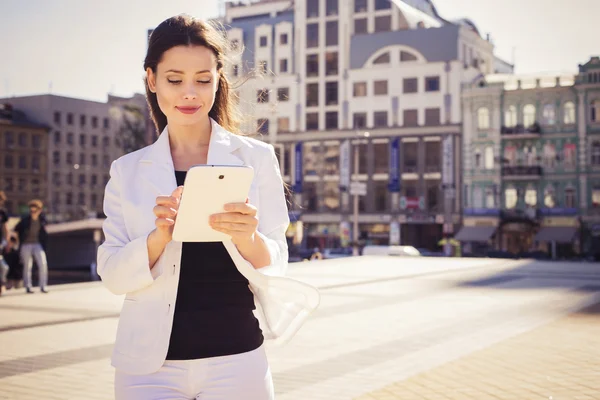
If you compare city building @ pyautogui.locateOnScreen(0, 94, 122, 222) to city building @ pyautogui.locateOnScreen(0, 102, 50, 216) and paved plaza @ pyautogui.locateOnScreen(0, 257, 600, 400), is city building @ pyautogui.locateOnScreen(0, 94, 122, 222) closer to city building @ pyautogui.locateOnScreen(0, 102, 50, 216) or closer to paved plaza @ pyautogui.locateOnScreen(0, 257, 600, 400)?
city building @ pyautogui.locateOnScreen(0, 102, 50, 216)

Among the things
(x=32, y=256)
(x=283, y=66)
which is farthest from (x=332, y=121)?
(x=32, y=256)

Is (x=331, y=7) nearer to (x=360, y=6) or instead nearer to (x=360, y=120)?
(x=360, y=6)

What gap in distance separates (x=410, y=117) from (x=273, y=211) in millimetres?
65157

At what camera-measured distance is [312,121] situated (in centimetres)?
7119

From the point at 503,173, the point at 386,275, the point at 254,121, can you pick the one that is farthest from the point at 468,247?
the point at 254,121

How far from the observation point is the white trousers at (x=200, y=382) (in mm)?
2684

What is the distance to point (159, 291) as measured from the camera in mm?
2779

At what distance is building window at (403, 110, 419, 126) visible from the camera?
220ft

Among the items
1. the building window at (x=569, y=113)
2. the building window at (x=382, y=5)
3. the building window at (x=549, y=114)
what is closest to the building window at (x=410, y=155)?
the building window at (x=549, y=114)

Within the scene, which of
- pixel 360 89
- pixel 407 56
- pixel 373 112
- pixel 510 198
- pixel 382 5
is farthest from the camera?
pixel 360 89

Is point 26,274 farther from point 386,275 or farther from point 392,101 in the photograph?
point 392,101

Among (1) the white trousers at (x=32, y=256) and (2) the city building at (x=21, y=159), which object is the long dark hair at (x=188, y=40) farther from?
(2) the city building at (x=21, y=159)

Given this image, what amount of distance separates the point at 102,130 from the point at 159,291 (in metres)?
98.5

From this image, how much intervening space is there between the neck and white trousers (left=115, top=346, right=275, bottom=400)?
701 millimetres
